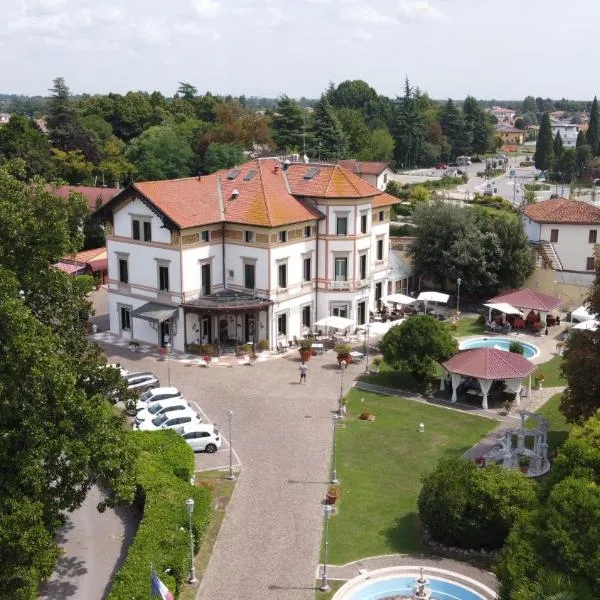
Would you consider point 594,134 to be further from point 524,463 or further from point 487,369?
point 524,463

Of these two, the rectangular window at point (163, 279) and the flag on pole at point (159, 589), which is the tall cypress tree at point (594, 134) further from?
the flag on pole at point (159, 589)

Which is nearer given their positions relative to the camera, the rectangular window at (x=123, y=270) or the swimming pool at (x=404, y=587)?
the swimming pool at (x=404, y=587)

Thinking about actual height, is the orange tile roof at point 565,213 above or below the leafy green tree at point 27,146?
below

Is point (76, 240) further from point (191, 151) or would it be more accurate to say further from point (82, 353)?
point (191, 151)

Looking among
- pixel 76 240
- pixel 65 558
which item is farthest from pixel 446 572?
pixel 76 240

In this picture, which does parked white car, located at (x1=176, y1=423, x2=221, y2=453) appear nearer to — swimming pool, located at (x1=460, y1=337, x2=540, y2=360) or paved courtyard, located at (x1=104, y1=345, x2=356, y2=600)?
paved courtyard, located at (x1=104, y1=345, x2=356, y2=600)

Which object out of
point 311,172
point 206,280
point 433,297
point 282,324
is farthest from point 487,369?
point 311,172

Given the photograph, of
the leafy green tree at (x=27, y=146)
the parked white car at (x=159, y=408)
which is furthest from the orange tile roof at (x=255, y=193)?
the leafy green tree at (x=27, y=146)

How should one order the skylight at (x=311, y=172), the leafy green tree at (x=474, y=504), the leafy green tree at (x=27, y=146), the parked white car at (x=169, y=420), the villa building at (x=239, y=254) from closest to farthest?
the leafy green tree at (x=474, y=504), the parked white car at (x=169, y=420), the villa building at (x=239, y=254), the skylight at (x=311, y=172), the leafy green tree at (x=27, y=146)
